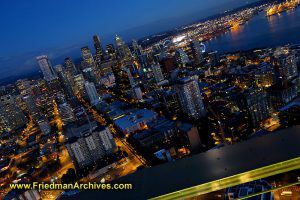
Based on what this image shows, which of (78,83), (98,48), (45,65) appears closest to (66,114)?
(78,83)

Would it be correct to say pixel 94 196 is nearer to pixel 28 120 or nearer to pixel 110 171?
pixel 110 171

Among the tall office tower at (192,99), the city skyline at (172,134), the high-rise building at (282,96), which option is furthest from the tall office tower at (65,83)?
the high-rise building at (282,96)

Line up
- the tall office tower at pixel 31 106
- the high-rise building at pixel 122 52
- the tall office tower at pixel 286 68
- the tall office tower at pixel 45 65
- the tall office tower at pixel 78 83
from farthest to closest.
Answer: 1. the tall office tower at pixel 45 65
2. the high-rise building at pixel 122 52
3. the tall office tower at pixel 78 83
4. the tall office tower at pixel 31 106
5. the tall office tower at pixel 286 68

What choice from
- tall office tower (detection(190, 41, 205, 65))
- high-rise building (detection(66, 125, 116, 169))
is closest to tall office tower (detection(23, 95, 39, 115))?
high-rise building (detection(66, 125, 116, 169))

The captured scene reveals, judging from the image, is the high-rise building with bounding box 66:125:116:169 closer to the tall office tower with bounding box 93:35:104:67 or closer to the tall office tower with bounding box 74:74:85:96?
the tall office tower with bounding box 74:74:85:96

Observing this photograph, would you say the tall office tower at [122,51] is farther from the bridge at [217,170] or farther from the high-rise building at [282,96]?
the bridge at [217,170]

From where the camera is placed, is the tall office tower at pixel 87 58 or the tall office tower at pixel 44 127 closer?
the tall office tower at pixel 44 127
